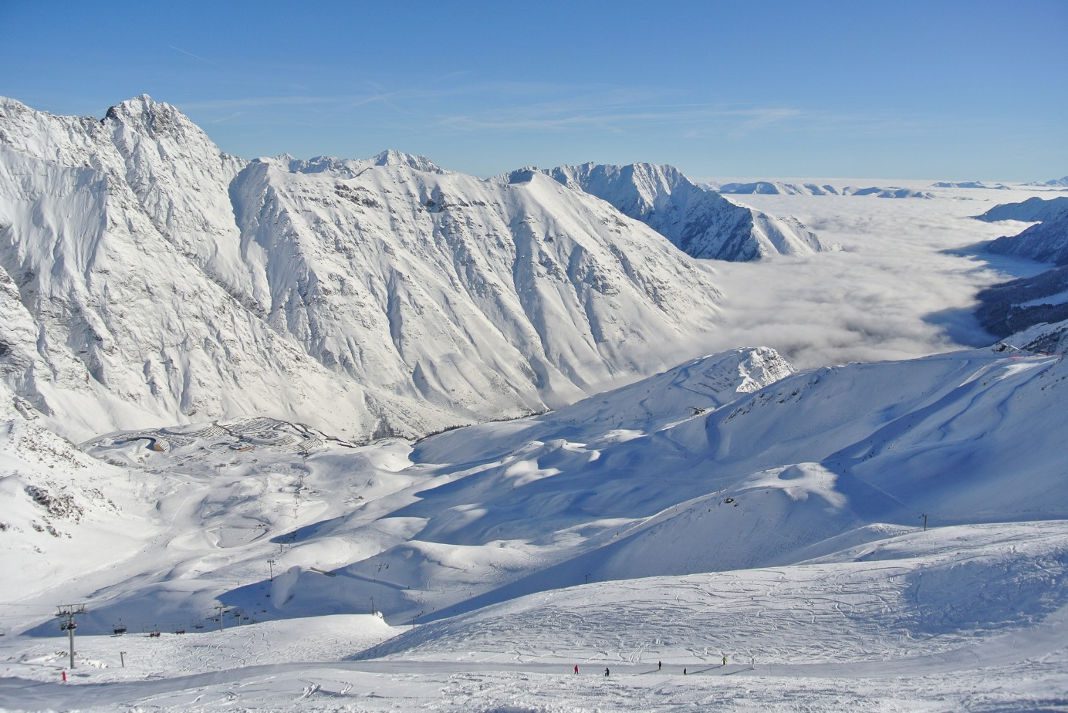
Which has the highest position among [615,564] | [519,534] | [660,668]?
[660,668]

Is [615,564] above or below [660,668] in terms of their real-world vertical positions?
below

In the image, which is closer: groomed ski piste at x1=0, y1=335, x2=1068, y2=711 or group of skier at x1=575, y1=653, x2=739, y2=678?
groomed ski piste at x1=0, y1=335, x2=1068, y2=711

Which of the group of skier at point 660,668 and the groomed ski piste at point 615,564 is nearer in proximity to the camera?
the groomed ski piste at point 615,564

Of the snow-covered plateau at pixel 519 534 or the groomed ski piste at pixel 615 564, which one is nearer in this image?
the groomed ski piste at pixel 615 564

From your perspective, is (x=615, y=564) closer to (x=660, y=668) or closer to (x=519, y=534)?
(x=519, y=534)

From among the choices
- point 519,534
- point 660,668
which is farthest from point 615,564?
point 660,668

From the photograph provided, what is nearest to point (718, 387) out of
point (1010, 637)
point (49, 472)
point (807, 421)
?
point (807, 421)

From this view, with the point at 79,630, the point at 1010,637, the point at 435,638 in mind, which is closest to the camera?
the point at 1010,637

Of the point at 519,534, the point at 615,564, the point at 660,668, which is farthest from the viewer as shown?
the point at 519,534

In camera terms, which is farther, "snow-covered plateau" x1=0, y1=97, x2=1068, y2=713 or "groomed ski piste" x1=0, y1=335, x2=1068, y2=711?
"snow-covered plateau" x1=0, y1=97, x2=1068, y2=713

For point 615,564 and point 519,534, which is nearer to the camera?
point 615,564

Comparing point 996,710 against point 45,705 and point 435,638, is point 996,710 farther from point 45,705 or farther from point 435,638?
point 45,705
